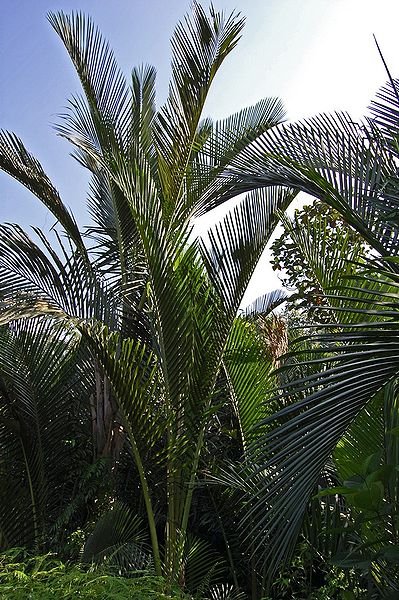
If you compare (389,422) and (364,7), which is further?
(364,7)

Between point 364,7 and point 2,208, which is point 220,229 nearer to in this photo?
point 364,7

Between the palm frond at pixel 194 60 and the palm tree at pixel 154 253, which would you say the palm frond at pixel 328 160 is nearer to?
the palm tree at pixel 154 253

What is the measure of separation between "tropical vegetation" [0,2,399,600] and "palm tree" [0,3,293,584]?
0.05ft

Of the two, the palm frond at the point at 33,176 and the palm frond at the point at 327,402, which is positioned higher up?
the palm frond at the point at 33,176

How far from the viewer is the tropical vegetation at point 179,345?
2.77 m

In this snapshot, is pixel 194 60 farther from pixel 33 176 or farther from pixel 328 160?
pixel 328 160

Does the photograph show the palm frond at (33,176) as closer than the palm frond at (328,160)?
No

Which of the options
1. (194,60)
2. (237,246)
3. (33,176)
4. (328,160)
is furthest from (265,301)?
(328,160)

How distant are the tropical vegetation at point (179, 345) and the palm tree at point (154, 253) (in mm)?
16

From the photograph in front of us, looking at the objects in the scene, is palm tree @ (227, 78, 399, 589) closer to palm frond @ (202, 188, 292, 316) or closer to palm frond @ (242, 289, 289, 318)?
palm frond @ (202, 188, 292, 316)

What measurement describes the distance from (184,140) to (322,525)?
A: 125 inches

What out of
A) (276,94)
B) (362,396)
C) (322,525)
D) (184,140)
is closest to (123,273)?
(184,140)

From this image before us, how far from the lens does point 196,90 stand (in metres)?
5.20

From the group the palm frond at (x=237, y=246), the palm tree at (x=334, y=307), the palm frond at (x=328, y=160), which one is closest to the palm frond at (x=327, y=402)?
the palm tree at (x=334, y=307)
